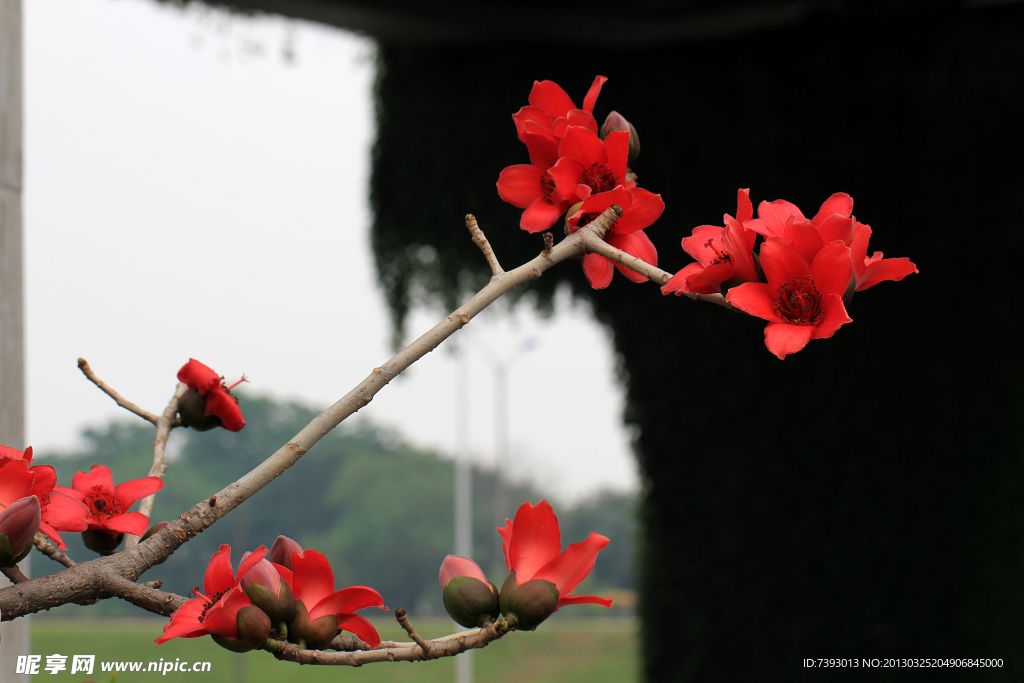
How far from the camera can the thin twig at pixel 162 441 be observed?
1.56ft

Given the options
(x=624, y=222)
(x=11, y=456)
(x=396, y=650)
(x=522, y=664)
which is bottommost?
(x=522, y=664)

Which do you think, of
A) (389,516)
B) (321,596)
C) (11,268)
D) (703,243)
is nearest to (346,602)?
(321,596)

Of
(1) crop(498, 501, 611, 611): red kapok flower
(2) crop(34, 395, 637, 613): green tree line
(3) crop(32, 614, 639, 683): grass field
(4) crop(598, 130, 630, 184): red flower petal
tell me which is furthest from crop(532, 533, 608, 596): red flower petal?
(3) crop(32, 614, 639, 683): grass field

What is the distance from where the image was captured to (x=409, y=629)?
0.32m

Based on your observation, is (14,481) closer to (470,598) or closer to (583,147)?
(470,598)

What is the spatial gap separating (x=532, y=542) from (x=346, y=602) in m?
0.10

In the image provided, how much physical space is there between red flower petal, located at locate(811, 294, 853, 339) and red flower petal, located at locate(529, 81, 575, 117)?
0.71ft

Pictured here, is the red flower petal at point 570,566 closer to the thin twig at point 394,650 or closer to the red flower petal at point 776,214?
the thin twig at point 394,650

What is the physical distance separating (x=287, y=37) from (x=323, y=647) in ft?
11.0

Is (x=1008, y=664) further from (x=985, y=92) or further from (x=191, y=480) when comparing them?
(x=191, y=480)

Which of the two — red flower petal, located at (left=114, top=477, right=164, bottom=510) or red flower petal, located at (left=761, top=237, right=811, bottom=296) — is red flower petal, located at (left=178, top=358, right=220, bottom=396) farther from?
red flower petal, located at (left=761, top=237, right=811, bottom=296)

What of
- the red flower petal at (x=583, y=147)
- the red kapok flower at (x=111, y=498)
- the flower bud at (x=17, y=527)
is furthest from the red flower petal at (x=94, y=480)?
the red flower petal at (x=583, y=147)

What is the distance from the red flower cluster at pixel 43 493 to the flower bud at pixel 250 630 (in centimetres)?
12

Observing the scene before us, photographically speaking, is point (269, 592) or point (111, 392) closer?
point (269, 592)
